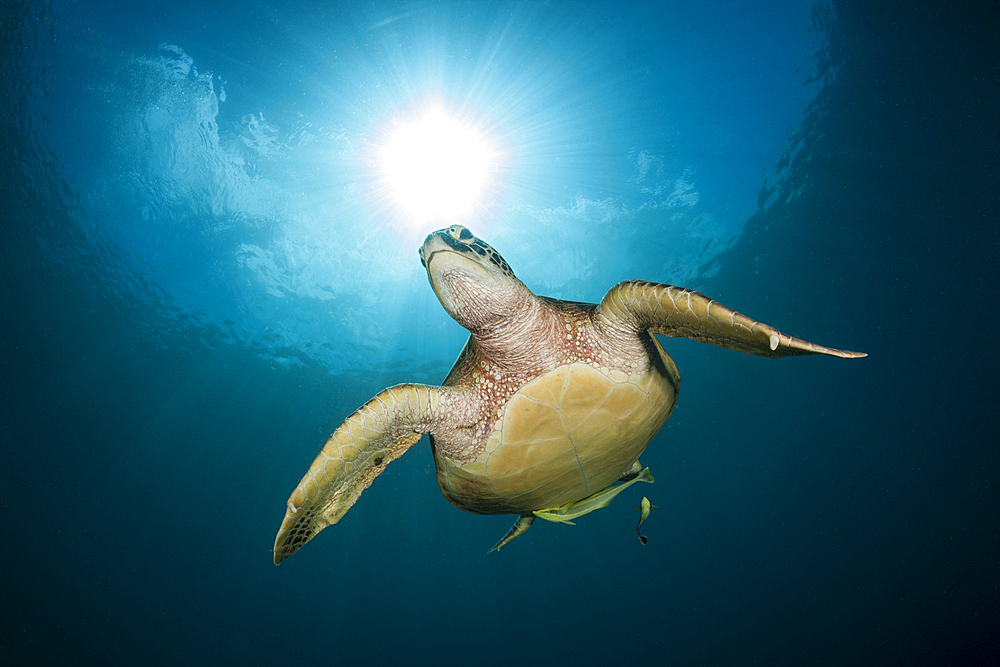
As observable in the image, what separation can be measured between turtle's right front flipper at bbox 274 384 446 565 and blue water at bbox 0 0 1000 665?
23.9 ft

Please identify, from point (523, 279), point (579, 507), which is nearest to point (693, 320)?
point (579, 507)

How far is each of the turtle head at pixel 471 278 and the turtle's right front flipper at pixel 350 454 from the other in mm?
585

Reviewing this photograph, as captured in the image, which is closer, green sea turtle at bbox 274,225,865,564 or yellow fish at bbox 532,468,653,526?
green sea turtle at bbox 274,225,865,564

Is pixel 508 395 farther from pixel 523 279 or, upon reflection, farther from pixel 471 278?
pixel 523 279

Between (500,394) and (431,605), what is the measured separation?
33.4m

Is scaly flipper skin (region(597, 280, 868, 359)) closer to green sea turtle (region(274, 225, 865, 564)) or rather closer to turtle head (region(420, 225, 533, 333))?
green sea turtle (region(274, 225, 865, 564))

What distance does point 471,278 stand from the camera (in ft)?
7.11

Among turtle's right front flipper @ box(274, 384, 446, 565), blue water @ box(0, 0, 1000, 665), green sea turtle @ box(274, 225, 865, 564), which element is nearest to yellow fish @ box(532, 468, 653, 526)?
green sea turtle @ box(274, 225, 865, 564)

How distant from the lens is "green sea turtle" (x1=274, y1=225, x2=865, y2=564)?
2088mm

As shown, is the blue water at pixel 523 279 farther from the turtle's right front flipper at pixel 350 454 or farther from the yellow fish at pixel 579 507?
the yellow fish at pixel 579 507

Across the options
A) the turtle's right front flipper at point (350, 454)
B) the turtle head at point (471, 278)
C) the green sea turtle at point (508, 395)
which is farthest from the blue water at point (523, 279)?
the turtle's right front flipper at point (350, 454)

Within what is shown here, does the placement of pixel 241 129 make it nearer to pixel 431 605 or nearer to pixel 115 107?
pixel 115 107

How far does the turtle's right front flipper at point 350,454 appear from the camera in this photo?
206cm

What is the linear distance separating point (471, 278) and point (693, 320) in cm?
122
